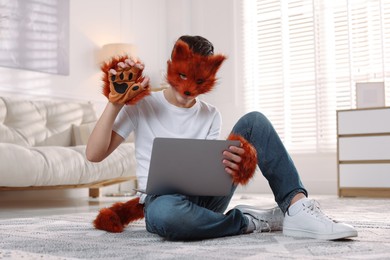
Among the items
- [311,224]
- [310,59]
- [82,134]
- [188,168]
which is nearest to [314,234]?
[311,224]

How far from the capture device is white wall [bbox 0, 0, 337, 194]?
13.7 feet

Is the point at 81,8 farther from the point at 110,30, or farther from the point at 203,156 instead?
the point at 203,156

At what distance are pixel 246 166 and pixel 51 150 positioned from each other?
182 cm

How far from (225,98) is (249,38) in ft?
2.10

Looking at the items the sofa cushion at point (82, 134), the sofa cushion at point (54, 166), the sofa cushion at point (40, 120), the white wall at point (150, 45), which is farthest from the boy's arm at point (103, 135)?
the white wall at point (150, 45)

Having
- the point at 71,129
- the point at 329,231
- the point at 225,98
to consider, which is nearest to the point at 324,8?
the point at 225,98

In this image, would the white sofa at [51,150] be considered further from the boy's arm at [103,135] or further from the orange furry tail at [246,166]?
the orange furry tail at [246,166]

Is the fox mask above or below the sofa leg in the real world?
above

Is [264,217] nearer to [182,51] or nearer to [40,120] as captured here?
[182,51]

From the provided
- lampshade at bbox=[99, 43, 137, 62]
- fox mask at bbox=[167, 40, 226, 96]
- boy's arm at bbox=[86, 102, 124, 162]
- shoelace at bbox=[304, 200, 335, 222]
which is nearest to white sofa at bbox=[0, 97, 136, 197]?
lampshade at bbox=[99, 43, 137, 62]

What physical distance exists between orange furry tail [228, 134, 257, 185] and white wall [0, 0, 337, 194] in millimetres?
2737

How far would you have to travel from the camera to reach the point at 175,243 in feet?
4.59

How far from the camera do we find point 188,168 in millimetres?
1411

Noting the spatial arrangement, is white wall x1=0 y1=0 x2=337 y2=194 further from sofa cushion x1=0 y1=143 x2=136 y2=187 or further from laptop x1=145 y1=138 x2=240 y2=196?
laptop x1=145 y1=138 x2=240 y2=196
